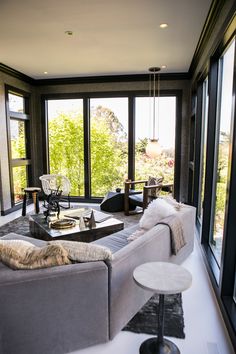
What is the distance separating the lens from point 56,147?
21.4 ft

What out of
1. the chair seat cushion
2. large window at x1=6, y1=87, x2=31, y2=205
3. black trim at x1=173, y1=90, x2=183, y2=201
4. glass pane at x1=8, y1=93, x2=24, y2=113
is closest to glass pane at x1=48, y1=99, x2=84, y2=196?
large window at x1=6, y1=87, x2=31, y2=205

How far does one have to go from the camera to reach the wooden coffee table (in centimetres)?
320

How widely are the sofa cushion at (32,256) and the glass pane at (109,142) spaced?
4567 millimetres

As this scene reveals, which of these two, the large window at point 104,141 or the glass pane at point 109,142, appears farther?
the glass pane at point 109,142

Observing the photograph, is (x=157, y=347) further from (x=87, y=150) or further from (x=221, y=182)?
(x=87, y=150)

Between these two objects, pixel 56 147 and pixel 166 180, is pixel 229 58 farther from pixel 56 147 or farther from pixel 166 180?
pixel 56 147

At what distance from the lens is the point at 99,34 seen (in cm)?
353

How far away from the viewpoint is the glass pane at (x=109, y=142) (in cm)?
613

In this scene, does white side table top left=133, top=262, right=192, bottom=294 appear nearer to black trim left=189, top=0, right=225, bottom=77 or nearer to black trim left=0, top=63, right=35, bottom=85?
black trim left=189, top=0, right=225, bottom=77

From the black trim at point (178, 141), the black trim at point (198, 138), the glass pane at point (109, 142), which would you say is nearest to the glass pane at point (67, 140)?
the glass pane at point (109, 142)

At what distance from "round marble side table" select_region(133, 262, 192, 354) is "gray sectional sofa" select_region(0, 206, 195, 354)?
0.69 ft

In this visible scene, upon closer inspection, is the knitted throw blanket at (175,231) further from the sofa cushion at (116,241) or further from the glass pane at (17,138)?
the glass pane at (17,138)

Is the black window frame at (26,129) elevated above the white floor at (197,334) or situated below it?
above

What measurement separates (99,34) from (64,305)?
3343 millimetres
